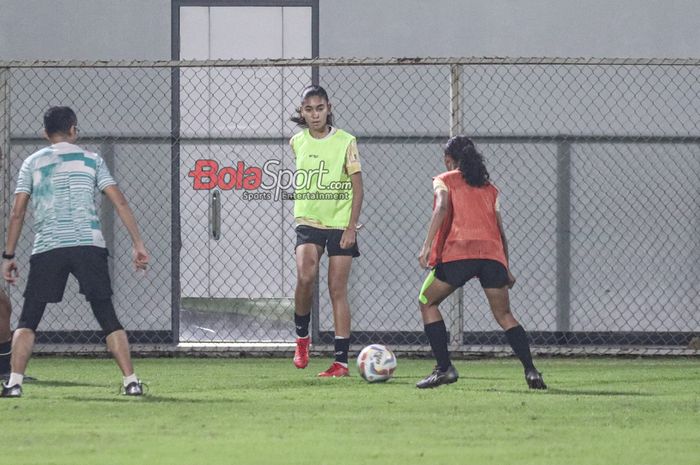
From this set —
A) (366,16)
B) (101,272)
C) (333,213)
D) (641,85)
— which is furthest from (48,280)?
(641,85)

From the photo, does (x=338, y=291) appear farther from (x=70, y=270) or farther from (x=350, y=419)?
(x=350, y=419)

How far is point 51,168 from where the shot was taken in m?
8.07

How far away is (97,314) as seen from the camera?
316 inches

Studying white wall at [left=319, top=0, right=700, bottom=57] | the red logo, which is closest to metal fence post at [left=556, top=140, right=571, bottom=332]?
white wall at [left=319, top=0, right=700, bottom=57]

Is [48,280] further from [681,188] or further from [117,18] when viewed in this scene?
[681,188]

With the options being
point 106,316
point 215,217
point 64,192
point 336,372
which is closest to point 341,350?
point 336,372

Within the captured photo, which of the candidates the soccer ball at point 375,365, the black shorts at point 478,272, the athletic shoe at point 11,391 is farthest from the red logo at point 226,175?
the athletic shoe at point 11,391

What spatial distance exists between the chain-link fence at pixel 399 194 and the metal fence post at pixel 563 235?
0.04 ft

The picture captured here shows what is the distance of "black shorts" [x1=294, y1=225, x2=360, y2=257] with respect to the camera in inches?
367

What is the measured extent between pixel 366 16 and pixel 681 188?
→ 275cm

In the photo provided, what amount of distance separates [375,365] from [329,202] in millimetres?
1156

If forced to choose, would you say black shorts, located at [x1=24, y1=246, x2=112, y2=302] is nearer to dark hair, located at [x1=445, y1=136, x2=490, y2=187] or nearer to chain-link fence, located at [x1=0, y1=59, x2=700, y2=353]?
dark hair, located at [x1=445, y1=136, x2=490, y2=187]

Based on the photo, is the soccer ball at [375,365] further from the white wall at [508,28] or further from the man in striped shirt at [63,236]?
the white wall at [508,28]

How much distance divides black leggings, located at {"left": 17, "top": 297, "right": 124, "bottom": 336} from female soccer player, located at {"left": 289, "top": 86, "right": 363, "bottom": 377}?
5.55 ft
